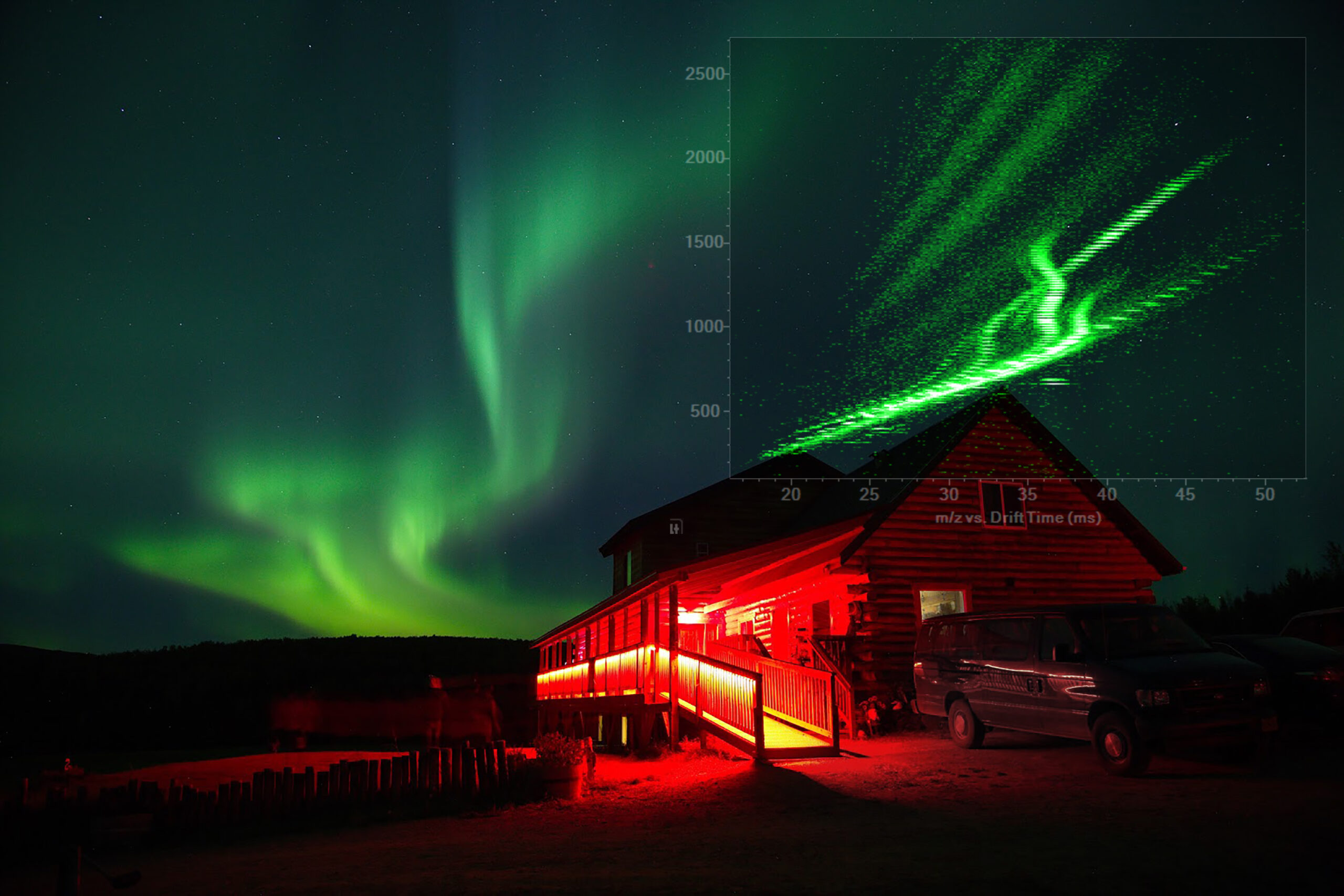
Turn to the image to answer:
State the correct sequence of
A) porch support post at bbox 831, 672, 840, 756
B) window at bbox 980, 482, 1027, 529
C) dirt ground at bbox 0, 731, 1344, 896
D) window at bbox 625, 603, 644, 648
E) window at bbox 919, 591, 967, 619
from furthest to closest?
1. window at bbox 625, 603, 644, 648
2. window at bbox 980, 482, 1027, 529
3. window at bbox 919, 591, 967, 619
4. porch support post at bbox 831, 672, 840, 756
5. dirt ground at bbox 0, 731, 1344, 896

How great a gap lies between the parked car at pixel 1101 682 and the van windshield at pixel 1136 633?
1 centimetres

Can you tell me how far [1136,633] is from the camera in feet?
37.2

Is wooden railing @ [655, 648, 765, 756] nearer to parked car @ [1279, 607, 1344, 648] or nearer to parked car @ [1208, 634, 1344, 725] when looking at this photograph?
parked car @ [1208, 634, 1344, 725]

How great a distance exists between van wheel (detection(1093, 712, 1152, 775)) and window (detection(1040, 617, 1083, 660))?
46.6 inches

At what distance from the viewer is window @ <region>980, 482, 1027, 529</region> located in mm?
19359

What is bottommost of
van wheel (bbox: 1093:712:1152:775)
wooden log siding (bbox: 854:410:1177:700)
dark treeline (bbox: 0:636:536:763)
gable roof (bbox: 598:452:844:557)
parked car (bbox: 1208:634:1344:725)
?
dark treeline (bbox: 0:636:536:763)

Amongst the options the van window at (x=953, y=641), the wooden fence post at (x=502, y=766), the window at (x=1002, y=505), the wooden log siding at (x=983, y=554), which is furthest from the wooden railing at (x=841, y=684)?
the wooden fence post at (x=502, y=766)

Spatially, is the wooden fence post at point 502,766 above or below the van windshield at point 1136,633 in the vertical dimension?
below

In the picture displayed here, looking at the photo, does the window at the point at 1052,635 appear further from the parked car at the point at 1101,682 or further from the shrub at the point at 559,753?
the shrub at the point at 559,753

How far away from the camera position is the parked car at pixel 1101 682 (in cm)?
1009

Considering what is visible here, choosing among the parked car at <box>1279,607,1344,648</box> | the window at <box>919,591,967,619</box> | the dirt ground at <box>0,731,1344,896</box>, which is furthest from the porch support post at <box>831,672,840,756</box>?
the parked car at <box>1279,607,1344,648</box>

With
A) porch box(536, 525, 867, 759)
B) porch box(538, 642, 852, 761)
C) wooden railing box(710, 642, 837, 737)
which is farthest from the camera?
porch box(536, 525, 867, 759)

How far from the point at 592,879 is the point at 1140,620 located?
27.0 ft

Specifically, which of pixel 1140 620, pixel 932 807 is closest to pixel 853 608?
pixel 1140 620
